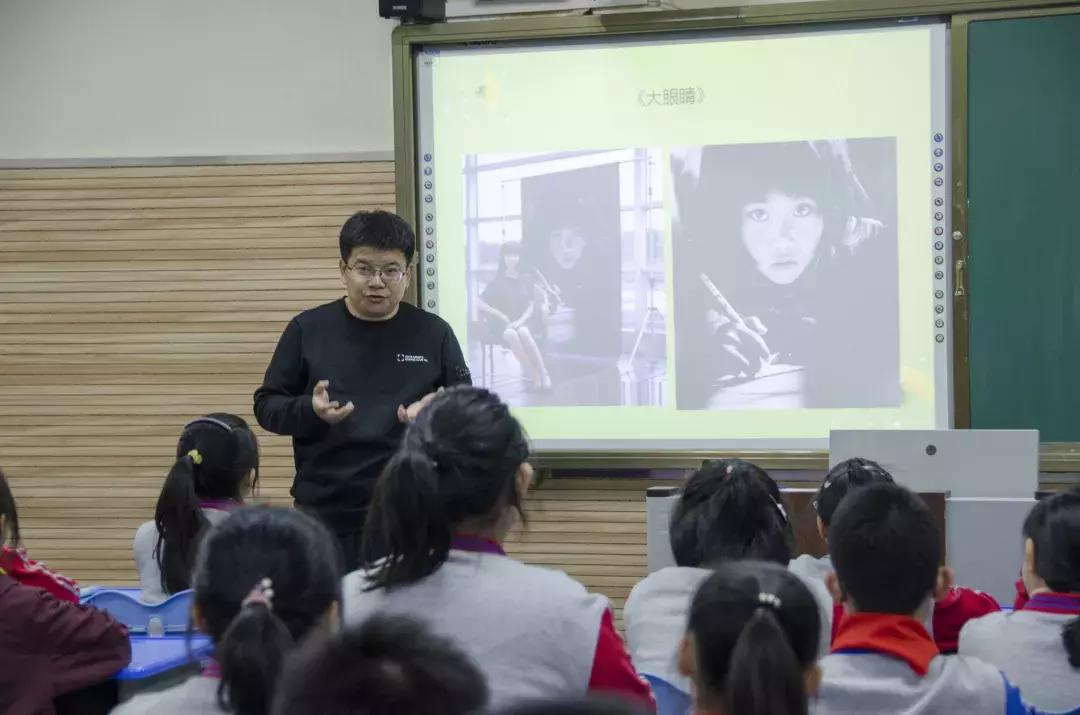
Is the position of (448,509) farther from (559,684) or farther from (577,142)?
(577,142)

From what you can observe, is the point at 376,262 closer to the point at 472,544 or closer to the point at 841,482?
the point at 841,482

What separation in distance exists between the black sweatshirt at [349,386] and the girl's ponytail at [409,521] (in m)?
1.15

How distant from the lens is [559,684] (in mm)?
1401

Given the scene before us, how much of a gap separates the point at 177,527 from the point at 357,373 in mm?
526

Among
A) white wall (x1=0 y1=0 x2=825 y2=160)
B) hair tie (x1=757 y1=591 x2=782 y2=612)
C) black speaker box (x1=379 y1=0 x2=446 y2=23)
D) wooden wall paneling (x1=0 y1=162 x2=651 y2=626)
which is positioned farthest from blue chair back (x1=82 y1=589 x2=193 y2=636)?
white wall (x1=0 y1=0 x2=825 y2=160)

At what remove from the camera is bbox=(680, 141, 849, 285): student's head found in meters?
3.91

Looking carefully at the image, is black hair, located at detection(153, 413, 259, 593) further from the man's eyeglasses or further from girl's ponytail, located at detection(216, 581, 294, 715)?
girl's ponytail, located at detection(216, 581, 294, 715)

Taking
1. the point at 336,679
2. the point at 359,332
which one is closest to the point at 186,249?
the point at 359,332

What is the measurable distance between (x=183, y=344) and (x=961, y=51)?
2968 mm

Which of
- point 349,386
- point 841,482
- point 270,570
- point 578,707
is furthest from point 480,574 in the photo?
point 349,386

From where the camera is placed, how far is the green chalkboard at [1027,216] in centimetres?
373

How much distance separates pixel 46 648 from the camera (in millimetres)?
1958

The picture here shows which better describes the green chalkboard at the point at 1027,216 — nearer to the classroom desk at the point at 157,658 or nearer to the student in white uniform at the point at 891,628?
the student in white uniform at the point at 891,628

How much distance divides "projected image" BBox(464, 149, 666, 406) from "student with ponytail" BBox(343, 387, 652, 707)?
7.92 ft
